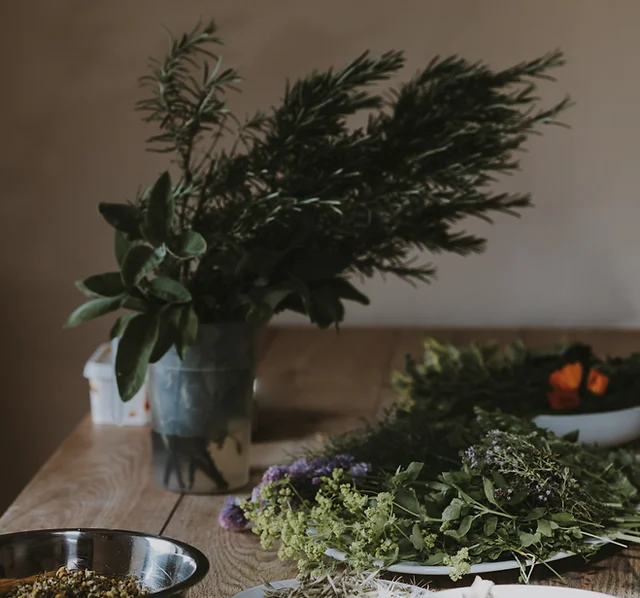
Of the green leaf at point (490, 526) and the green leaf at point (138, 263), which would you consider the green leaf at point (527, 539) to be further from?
the green leaf at point (138, 263)

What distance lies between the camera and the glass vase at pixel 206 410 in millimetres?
1120

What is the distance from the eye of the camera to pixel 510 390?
1.39 m

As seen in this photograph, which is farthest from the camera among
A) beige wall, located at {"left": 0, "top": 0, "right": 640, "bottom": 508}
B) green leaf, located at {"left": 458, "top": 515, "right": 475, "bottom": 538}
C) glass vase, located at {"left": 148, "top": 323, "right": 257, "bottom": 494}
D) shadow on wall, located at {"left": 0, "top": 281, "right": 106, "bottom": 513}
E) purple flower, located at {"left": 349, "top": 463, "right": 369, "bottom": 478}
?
shadow on wall, located at {"left": 0, "top": 281, "right": 106, "bottom": 513}

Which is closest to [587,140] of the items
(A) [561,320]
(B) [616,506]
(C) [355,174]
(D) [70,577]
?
(A) [561,320]

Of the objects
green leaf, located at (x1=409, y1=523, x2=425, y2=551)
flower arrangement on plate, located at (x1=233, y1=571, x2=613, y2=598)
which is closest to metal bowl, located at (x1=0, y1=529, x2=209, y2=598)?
flower arrangement on plate, located at (x1=233, y1=571, x2=613, y2=598)

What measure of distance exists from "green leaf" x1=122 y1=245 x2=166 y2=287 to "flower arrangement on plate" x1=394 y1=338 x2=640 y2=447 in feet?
1.58

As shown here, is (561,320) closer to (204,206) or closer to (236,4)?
(236,4)

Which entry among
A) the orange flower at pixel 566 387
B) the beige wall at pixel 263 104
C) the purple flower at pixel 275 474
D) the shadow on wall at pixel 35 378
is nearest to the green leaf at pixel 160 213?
the purple flower at pixel 275 474

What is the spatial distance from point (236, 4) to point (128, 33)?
268 millimetres

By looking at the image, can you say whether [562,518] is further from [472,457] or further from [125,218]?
[125,218]

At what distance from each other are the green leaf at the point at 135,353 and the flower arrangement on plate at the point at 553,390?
460 mm

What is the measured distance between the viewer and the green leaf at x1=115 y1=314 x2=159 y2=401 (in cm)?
102

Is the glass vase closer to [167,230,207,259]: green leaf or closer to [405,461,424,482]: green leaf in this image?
[167,230,207,259]: green leaf

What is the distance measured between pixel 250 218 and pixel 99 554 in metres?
0.43
